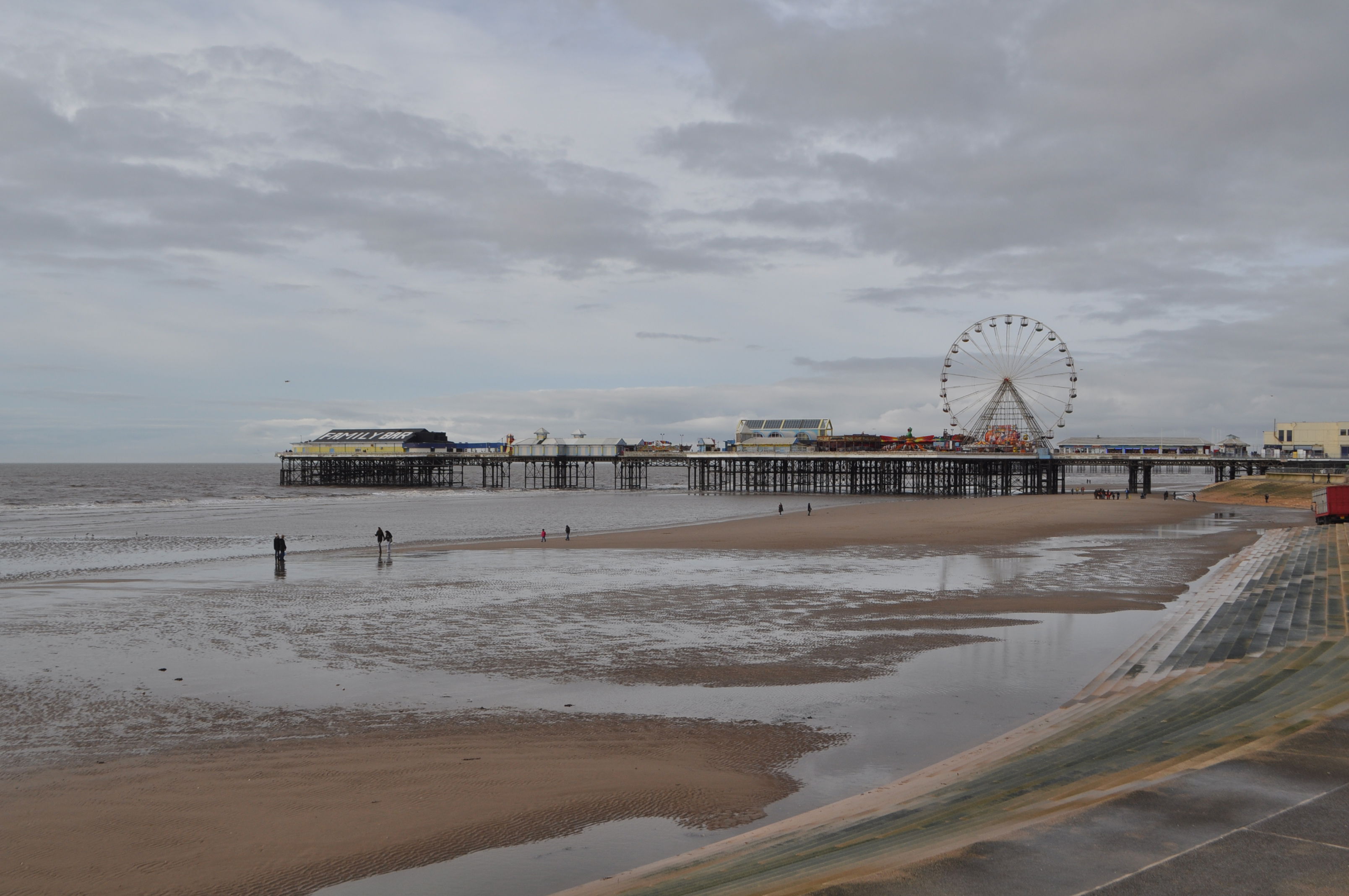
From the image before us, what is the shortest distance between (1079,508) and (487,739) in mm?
56088

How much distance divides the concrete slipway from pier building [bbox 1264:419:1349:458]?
126 m

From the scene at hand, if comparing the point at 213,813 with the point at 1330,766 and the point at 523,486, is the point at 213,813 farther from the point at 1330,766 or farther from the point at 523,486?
the point at 523,486

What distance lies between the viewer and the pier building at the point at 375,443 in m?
123

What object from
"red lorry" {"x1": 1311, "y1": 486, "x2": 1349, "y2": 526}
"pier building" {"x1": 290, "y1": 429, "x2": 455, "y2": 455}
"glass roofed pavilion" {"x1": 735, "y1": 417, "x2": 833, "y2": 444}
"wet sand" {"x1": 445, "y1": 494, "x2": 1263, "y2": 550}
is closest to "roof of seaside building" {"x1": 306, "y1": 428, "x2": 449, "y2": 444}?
"pier building" {"x1": 290, "y1": 429, "x2": 455, "y2": 455}

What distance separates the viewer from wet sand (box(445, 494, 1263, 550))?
36500mm

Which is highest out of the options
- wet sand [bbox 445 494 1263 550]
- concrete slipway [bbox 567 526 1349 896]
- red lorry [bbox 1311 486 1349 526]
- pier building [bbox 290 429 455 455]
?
pier building [bbox 290 429 455 455]

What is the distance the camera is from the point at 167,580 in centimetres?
2577

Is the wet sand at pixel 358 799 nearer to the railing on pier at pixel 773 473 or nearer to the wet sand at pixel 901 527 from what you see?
the wet sand at pixel 901 527

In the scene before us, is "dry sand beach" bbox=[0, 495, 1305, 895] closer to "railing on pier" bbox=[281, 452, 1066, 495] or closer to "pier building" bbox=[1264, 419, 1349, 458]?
"railing on pier" bbox=[281, 452, 1066, 495]

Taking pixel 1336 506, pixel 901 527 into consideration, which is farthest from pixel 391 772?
pixel 1336 506

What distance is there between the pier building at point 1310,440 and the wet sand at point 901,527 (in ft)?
240

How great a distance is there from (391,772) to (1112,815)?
7.21m

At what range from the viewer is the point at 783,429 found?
136m

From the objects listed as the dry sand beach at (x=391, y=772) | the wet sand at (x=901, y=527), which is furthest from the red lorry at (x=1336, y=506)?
the dry sand beach at (x=391, y=772)
